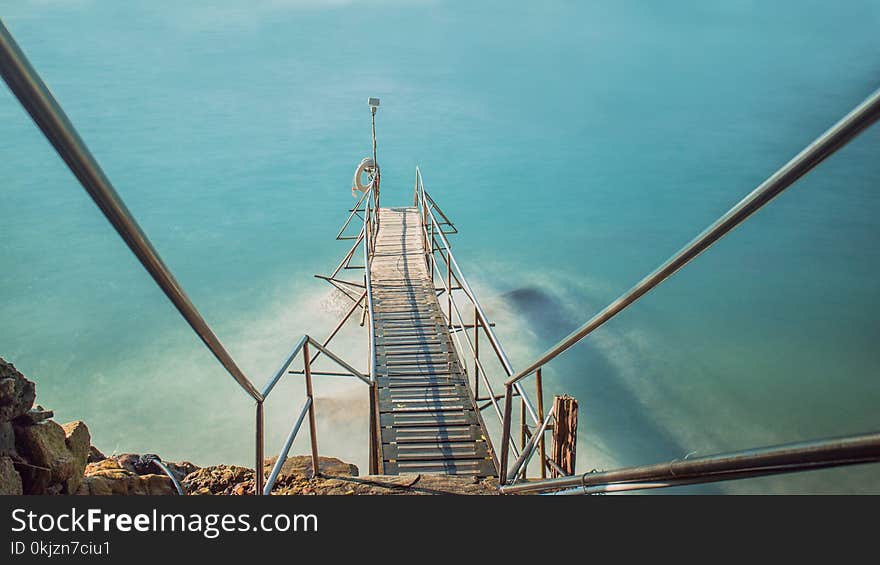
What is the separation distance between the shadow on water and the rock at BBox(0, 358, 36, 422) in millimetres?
11332

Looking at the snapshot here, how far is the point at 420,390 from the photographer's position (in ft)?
19.0

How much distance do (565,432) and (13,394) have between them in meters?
2.82

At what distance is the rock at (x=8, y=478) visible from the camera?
101 inches

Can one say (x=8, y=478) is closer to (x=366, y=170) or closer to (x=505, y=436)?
(x=505, y=436)

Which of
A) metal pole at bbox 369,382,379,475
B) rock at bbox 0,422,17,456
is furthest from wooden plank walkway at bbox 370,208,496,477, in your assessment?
rock at bbox 0,422,17,456

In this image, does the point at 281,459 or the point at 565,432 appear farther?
the point at 565,432

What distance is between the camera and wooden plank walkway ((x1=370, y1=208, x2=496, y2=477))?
4801 millimetres

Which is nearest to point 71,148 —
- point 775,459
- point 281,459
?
point 775,459

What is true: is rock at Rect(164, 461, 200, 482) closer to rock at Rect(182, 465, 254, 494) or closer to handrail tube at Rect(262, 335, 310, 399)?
rock at Rect(182, 465, 254, 494)

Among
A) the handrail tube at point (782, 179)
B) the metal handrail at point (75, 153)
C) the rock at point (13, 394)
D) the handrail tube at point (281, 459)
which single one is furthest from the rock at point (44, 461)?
the handrail tube at point (782, 179)

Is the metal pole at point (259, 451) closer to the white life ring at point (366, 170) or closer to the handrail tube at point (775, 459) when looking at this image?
the handrail tube at point (775, 459)

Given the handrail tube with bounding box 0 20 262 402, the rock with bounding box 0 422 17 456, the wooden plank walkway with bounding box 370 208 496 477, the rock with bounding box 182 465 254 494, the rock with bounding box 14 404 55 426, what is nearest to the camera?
the handrail tube with bounding box 0 20 262 402

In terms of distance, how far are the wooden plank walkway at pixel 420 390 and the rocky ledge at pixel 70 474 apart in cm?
97

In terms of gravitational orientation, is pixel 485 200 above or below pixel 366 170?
above
